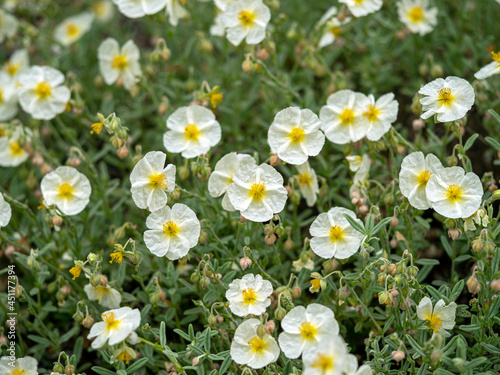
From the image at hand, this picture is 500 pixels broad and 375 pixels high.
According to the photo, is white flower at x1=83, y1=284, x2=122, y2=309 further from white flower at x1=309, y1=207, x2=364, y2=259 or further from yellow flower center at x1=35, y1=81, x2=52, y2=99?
yellow flower center at x1=35, y1=81, x2=52, y2=99

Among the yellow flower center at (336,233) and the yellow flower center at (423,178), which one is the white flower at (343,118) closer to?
the yellow flower center at (423,178)

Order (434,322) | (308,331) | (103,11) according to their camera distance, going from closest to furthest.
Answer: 1. (308,331)
2. (434,322)
3. (103,11)

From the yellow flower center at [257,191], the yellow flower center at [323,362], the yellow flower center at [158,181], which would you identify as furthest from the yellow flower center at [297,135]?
the yellow flower center at [323,362]

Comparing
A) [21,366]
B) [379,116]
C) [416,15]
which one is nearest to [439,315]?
[379,116]

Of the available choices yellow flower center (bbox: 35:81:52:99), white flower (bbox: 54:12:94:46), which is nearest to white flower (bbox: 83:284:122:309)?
yellow flower center (bbox: 35:81:52:99)

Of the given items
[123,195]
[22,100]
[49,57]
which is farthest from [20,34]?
[123,195]

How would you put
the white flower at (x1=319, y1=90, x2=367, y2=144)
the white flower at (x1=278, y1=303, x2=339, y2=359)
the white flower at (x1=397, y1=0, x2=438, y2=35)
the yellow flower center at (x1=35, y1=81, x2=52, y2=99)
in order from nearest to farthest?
the white flower at (x1=278, y1=303, x2=339, y2=359), the white flower at (x1=319, y1=90, x2=367, y2=144), the yellow flower center at (x1=35, y1=81, x2=52, y2=99), the white flower at (x1=397, y1=0, x2=438, y2=35)

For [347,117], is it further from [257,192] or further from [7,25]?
[7,25]
